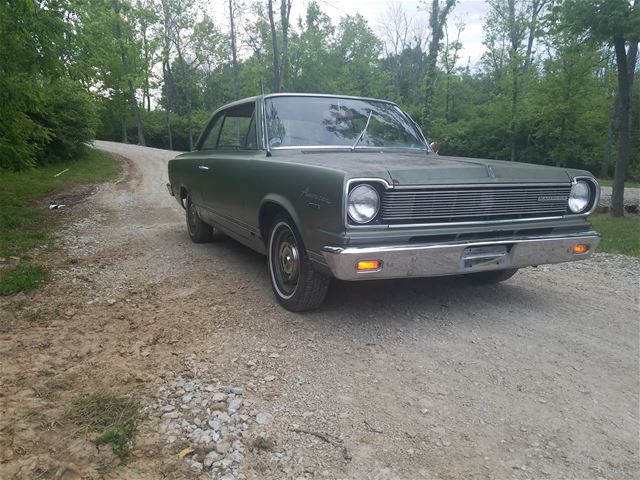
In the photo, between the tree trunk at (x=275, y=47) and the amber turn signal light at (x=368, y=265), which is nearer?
the amber turn signal light at (x=368, y=265)

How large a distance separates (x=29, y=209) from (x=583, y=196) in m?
9.04

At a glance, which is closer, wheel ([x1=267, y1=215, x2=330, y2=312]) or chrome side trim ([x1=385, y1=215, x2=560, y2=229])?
chrome side trim ([x1=385, y1=215, x2=560, y2=229])

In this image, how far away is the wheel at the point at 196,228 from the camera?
6320mm

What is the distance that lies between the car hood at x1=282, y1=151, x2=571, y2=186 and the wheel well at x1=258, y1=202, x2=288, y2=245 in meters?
0.45

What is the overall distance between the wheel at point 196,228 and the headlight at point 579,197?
4218 millimetres

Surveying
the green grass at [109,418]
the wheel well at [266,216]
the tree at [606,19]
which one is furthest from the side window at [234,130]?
the tree at [606,19]

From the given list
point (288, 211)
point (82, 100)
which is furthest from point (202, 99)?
point (288, 211)

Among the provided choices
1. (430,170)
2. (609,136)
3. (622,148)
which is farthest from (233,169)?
(609,136)

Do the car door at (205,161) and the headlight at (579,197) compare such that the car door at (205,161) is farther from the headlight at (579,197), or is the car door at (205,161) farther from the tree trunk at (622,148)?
the tree trunk at (622,148)

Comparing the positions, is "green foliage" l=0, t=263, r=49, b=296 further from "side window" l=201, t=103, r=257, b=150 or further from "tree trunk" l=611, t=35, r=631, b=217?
"tree trunk" l=611, t=35, r=631, b=217

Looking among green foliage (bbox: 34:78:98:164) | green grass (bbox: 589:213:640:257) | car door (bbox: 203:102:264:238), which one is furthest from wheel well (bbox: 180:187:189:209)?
green foliage (bbox: 34:78:98:164)

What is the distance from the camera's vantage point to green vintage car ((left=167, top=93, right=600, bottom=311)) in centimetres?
314

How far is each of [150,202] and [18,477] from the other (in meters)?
9.20

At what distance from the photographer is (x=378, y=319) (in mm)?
3693
